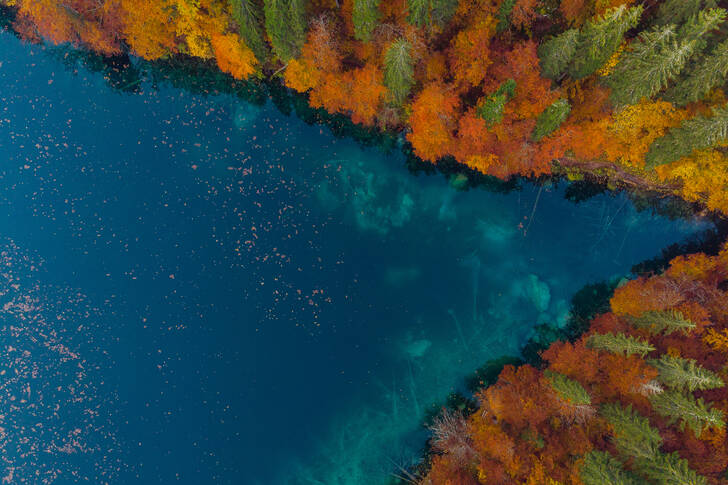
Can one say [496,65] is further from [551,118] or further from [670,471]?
[670,471]

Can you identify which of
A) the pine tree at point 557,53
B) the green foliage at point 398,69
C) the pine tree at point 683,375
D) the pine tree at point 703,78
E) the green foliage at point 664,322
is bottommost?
the pine tree at point 683,375

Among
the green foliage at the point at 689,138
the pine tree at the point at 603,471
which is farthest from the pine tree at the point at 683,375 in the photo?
the green foliage at the point at 689,138

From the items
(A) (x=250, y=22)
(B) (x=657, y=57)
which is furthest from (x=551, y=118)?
(A) (x=250, y=22)

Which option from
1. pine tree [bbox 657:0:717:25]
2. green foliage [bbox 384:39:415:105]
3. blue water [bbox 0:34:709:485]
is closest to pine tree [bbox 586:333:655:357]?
blue water [bbox 0:34:709:485]

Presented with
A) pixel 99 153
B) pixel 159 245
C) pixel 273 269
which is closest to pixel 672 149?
pixel 273 269

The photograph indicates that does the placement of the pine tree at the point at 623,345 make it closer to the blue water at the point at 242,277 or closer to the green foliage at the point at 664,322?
the green foliage at the point at 664,322

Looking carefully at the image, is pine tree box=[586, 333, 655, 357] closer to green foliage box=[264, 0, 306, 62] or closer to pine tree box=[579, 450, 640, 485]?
pine tree box=[579, 450, 640, 485]
